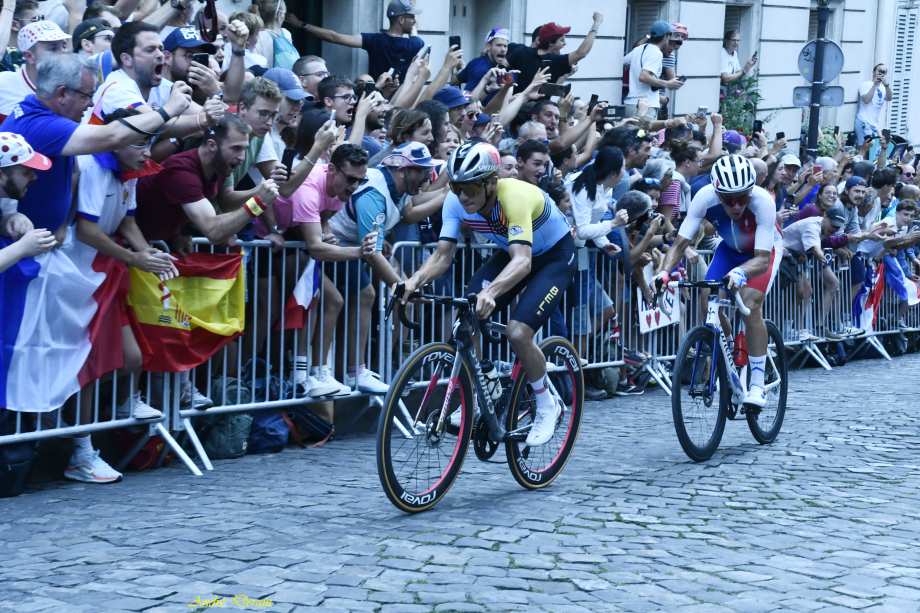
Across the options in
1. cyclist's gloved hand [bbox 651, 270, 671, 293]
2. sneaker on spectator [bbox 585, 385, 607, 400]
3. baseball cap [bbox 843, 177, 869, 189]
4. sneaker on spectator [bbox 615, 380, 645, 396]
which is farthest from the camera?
baseball cap [bbox 843, 177, 869, 189]

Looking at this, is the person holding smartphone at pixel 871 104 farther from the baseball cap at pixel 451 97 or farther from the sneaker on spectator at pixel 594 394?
the baseball cap at pixel 451 97

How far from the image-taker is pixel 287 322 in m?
7.96

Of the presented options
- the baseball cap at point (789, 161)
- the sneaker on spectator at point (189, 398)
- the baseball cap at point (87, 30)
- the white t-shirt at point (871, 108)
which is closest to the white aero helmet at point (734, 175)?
the sneaker on spectator at point (189, 398)

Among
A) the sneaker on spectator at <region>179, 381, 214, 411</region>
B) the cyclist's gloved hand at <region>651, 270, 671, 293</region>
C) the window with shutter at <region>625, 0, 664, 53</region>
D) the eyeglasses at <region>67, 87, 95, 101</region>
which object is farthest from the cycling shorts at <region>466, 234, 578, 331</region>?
the window with shutter at <region>625, 0, 664, 53</region>

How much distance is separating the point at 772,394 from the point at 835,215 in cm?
535

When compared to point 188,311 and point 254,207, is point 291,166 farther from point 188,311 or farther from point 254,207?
point 188,311

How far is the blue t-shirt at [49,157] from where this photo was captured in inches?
245

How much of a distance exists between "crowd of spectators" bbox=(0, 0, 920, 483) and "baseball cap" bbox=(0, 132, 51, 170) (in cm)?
1

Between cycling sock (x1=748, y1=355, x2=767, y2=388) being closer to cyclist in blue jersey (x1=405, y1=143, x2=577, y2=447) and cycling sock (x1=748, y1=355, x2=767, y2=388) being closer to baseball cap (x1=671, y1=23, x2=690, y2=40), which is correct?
cyclist in blue jersey (x1=405, y1=143, x2=577, y2=447)

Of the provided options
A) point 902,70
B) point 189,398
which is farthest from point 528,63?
point 902,70

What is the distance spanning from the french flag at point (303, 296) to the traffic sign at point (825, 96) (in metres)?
10.6

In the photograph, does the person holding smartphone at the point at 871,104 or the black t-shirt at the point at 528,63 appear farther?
the person holding smartphone at the point at 871,104

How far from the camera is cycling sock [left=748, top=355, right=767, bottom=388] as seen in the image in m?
8.36

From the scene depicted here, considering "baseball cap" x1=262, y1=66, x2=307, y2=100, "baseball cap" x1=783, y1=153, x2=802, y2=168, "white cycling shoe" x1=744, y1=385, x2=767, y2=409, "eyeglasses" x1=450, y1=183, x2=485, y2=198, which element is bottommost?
"white cycling shoe" x1=744, y1=385, x2=767, y2=409
